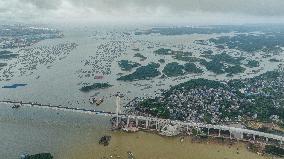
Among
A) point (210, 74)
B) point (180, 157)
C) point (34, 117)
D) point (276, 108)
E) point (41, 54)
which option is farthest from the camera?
point (41, 54)

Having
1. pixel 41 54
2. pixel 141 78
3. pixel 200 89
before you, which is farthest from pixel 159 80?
pixel 41 54

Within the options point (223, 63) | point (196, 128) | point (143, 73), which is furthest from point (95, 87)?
point (223, 63)

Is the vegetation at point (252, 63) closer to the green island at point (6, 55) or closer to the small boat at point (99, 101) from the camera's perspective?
the small boat at point (99, 101)

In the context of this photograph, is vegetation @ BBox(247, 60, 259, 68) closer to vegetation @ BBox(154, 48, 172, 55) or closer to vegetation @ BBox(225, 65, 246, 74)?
vegetation @ BBox(225, 65, 246, 74)

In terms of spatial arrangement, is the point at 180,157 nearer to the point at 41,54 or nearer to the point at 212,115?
the point at 212,115

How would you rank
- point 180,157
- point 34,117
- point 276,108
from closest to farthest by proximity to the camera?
point 180,157 < point 34,117 < point 276,108

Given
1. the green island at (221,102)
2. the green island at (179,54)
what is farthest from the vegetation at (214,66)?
the green island at (221,102)

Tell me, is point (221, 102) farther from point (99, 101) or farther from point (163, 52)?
point (163, 52)
